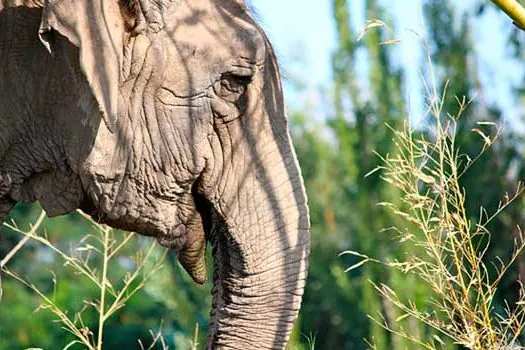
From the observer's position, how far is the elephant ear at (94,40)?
4359 mm

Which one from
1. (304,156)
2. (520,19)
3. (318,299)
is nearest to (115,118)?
(520,19)

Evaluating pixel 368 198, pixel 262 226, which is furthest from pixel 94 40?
pixel 368 198

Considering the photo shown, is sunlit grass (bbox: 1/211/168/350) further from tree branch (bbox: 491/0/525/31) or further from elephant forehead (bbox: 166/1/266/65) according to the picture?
tree branch (bbox: 491/0/525/31)

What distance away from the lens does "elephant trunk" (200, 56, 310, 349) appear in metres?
4.56

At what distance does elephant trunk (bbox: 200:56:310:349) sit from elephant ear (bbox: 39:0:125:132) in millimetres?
376

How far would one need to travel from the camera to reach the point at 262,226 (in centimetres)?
460

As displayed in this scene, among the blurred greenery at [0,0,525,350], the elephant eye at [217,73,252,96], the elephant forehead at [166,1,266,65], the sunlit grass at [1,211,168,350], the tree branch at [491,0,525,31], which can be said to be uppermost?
the tree branch at [491,0,525,31]

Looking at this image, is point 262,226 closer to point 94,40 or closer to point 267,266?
point 267,266

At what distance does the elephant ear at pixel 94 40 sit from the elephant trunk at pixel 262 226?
1.23ft

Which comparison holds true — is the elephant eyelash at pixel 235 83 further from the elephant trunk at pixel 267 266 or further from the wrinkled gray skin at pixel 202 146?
the elephant trunk at pixel 267 266

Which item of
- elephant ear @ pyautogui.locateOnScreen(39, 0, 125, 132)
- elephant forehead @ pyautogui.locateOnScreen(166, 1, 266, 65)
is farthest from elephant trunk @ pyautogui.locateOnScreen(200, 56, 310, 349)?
elephant ear @ pyautogui.locateOnScreen(39, 0, 125, 132)

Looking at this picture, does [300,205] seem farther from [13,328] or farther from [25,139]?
[13,328]

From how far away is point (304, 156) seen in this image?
64.2 feet

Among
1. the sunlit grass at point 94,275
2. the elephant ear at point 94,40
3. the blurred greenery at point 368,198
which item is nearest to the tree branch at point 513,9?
the elephant ear at point 94,40
